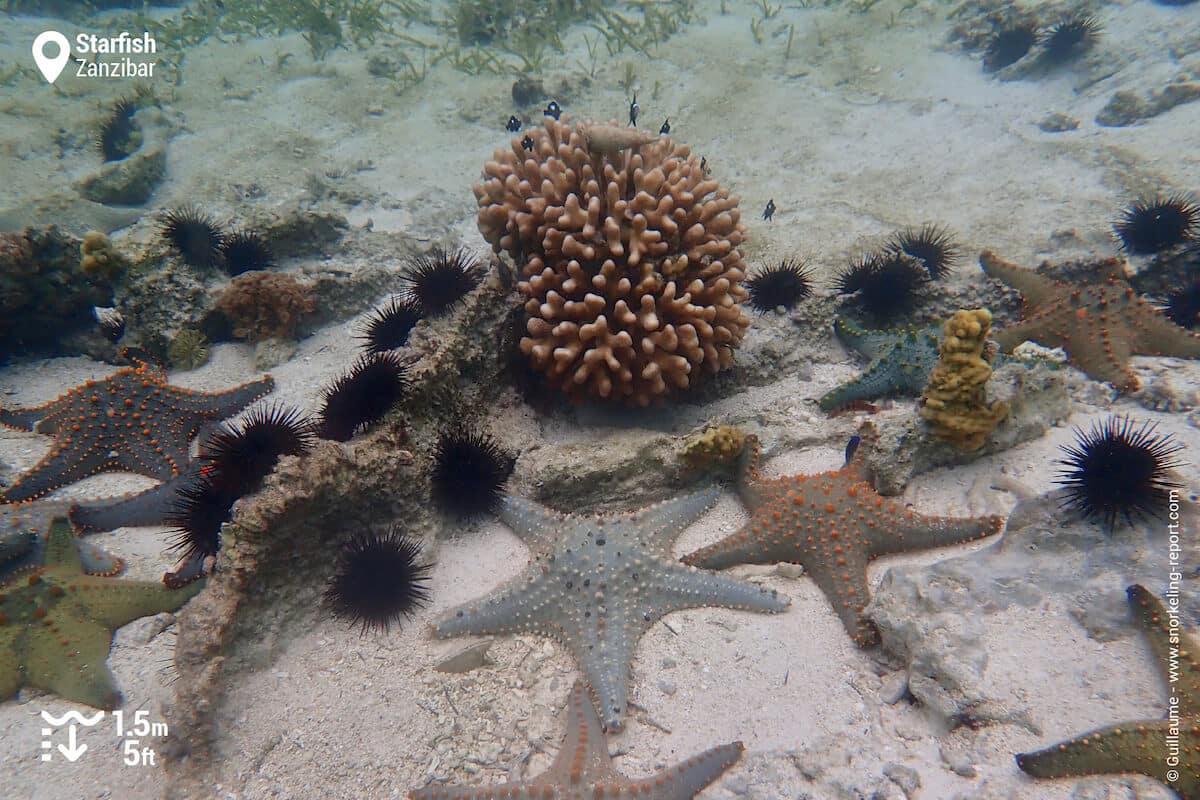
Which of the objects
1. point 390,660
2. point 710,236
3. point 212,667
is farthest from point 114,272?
point 710,236

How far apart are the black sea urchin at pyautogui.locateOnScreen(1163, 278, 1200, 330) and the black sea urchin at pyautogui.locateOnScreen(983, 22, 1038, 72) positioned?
8.17 meters

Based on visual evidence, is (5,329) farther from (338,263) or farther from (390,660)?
(390,660)

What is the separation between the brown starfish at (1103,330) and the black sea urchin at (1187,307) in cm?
52

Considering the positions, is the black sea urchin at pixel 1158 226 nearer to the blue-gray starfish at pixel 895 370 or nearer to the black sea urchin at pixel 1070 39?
the blue-gray starfish at pixel 895 370

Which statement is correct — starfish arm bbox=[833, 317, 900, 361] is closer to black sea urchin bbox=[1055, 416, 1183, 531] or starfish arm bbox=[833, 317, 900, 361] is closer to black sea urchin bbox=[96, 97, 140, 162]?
black sea urchin bbox=[1055, 416, 1183, 531]

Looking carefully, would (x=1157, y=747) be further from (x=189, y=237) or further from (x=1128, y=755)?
(x=189, y=237)

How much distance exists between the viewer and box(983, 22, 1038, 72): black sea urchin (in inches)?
396

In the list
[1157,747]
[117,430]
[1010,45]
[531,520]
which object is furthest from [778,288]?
[1010,45]

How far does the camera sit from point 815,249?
5.74 m

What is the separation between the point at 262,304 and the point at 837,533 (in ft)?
18.8

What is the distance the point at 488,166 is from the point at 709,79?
8.23 metres

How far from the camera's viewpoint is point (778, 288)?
193 inches

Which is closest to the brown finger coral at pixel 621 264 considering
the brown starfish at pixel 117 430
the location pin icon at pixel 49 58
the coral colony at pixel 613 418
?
the coral colony at pixel 613 418

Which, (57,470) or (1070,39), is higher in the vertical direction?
(1070,39)
